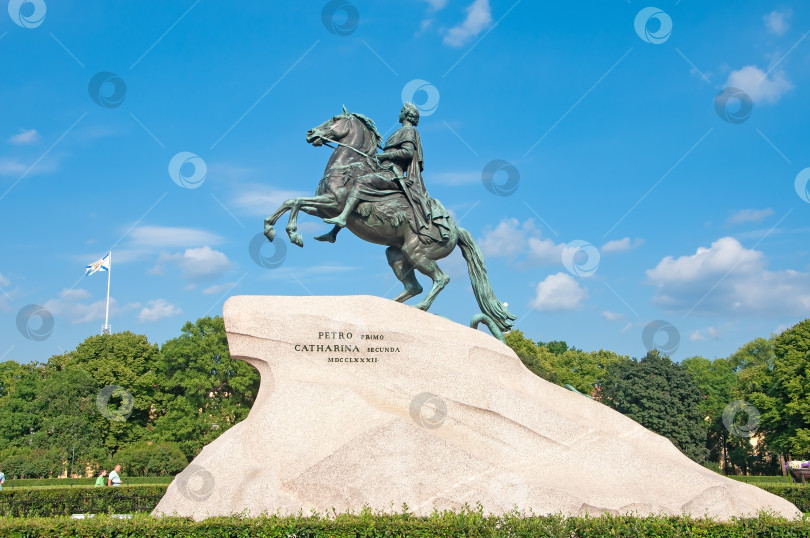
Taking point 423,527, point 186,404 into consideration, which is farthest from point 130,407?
point 423,527

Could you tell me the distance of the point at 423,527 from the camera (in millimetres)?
7668

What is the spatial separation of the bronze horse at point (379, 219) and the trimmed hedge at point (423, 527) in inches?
219

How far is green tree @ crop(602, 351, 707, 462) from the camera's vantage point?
38531 millimetres

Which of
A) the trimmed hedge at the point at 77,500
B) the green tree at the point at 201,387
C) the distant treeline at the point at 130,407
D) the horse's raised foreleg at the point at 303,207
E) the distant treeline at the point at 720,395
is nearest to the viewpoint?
the horse's raised foreleg at the point at 303,207

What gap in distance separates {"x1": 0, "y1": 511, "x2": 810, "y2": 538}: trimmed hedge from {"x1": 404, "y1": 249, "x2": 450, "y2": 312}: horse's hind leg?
A: 5.67 meters

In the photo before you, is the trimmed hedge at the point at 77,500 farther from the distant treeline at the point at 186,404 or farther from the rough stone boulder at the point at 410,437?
the distant treeline at the point at 186,404

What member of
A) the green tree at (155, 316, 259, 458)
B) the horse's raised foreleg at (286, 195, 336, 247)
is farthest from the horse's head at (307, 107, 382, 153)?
the green tree at (155, 316, 259, 458)

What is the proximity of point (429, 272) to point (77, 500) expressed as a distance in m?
9.17

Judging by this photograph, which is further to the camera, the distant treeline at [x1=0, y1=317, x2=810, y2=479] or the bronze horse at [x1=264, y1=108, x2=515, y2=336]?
the distant treeline at [x1=0, y1=317, x2=810, y2=479]

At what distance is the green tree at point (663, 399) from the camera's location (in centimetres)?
3853

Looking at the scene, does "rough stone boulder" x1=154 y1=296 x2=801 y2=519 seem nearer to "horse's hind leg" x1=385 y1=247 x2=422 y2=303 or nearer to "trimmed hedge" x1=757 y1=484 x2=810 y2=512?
"horse's hind leg" x1=385 y1=247 x2=422 y2=303

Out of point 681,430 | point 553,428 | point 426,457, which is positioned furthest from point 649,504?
point 681,430

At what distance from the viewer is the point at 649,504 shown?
9719mm

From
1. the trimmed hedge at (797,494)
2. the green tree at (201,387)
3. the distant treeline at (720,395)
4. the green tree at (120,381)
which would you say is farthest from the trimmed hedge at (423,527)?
the green tree at (120,381)
